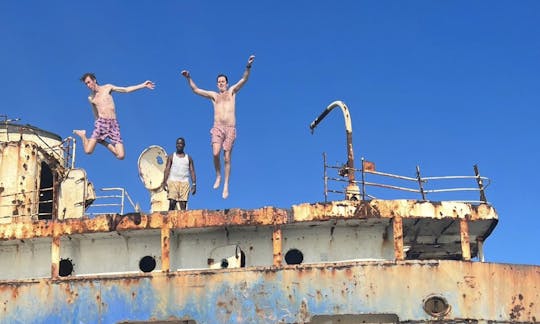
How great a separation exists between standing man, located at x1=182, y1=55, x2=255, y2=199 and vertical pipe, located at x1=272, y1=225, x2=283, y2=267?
161 cm

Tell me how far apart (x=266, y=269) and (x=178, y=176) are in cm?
289

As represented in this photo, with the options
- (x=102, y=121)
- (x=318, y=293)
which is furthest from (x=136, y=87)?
(x=318, y=293)

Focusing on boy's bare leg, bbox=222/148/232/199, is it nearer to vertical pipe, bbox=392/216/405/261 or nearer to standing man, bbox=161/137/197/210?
standing man, bbox=161/137/197/210

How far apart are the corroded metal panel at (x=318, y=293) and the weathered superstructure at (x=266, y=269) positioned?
0.8 inches

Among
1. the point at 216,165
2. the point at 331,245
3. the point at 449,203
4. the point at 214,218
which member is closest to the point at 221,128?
the point at 216,165

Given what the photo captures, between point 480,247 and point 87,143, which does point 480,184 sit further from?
point 87,143

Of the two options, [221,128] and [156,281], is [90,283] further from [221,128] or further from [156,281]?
[221,128]

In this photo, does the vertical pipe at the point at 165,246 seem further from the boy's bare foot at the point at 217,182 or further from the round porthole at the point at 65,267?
the round porthole at the point at 65,267

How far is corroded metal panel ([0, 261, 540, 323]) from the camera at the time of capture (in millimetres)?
15531

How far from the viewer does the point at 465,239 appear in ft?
53.0

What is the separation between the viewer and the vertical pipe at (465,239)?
52.6 feet

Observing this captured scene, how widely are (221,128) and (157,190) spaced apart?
2.72m

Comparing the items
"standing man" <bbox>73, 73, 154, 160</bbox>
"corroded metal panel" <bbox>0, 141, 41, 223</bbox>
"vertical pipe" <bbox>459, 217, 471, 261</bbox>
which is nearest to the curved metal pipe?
"vertical pipe" <bbox>459, 217, 471, 261</bbox>

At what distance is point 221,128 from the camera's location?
1720cm
